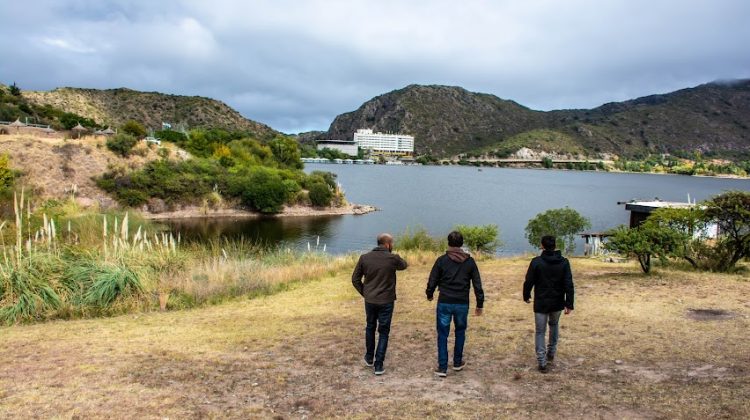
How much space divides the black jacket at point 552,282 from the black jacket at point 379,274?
184 centimetres

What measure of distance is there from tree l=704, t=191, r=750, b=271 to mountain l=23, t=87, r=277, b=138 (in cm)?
11109

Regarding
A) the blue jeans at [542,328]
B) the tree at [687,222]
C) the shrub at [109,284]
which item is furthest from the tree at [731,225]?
the shrub at [109,284]

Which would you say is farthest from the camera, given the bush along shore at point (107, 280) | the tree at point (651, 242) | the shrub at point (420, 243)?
the shrub at point (420, 243)

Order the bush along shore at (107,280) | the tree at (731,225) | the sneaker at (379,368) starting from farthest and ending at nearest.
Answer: the tree at (731,225) → the bush along shore at (107,280) → the sneaker at (379,368)

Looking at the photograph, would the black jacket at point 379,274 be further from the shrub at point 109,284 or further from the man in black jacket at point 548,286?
the shrub at point 109,284

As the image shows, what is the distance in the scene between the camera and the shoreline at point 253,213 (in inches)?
2165

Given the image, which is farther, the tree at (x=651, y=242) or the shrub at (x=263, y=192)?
the shrub at (x=263, y=192)

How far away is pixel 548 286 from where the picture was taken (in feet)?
24.3

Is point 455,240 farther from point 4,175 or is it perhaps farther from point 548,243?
point 4,175

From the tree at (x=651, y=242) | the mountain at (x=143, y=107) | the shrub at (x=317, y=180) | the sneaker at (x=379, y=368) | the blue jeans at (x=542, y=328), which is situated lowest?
the sneaker at (x=379, y=368)

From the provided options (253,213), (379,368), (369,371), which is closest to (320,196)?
(253,213)

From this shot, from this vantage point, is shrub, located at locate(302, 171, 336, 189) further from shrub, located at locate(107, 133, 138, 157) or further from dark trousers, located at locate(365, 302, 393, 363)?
dark trousers, located at locate(365, 302, 393, 363)

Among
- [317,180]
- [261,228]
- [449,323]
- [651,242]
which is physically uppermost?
[317,180]

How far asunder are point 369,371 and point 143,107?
130089 mm
